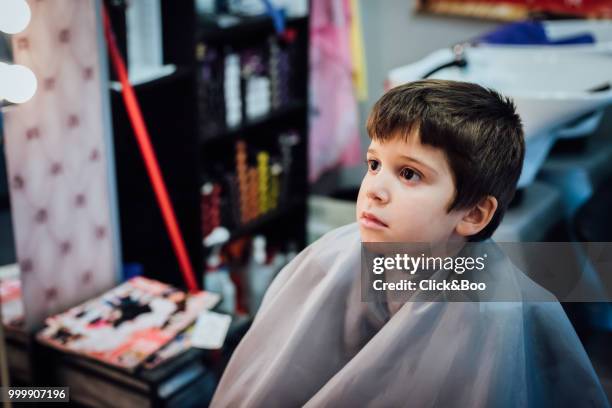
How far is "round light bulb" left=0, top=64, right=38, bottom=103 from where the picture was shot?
1.35 meters

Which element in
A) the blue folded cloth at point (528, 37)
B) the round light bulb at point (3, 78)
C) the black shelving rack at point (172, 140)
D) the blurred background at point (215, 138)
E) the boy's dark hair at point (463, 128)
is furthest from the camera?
the blue folded cloth at point (528, 37)

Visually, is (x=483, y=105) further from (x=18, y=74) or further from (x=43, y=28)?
(x=43, y=28)

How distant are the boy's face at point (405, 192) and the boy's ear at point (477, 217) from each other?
0.10 feet

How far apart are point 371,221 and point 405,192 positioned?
69mm

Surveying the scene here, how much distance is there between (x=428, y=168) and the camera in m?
1.03

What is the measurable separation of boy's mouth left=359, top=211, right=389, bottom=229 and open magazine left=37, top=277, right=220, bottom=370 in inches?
36.5

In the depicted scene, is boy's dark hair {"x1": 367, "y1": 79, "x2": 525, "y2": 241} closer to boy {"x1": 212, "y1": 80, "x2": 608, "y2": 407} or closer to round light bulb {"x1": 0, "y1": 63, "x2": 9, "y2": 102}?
boy {"x1": 212, "y1": 80, "x2": 608, "y2": 407}

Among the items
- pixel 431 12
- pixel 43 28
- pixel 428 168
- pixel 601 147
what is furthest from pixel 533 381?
pixel 431 12

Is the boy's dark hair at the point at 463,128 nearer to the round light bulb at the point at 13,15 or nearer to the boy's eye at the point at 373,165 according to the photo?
the boy's eye at the point at 373,165

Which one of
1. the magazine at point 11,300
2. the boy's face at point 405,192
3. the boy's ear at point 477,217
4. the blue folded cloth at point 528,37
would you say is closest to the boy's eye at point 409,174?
the boy's face at point 405,192

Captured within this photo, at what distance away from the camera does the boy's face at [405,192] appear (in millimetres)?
1033

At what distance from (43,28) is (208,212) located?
1029 mm

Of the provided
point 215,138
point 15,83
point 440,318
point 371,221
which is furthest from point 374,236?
point 215,138

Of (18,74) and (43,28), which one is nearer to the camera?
(18,74)
